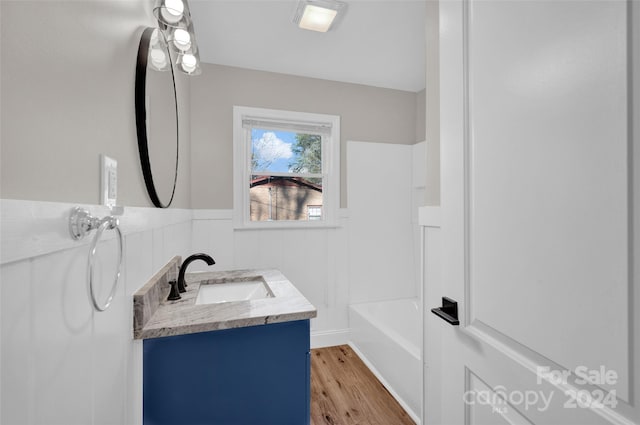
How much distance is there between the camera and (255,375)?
1.12 metres

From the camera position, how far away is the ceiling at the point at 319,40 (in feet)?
5.73

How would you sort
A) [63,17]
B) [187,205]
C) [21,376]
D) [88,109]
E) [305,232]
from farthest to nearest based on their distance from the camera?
1. [305,232]
2. [187,205]
3. [88,109]
4. [63,17]
5. [21,376]

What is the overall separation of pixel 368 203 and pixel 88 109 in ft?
7.68

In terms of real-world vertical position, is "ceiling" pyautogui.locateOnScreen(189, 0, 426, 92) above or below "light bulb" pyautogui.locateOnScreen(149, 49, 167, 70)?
above

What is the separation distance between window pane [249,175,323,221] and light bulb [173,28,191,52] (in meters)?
1.34

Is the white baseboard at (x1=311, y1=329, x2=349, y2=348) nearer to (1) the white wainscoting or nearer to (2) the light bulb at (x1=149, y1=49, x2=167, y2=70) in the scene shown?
(1) the white wainscoting

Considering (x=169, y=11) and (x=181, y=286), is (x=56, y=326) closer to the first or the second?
(x=181, y=286)

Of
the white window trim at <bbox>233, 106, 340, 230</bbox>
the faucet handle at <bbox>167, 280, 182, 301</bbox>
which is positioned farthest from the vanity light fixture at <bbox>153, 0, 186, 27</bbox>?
the white window trim at <bbox>233, 106, 340, 230</bbox>

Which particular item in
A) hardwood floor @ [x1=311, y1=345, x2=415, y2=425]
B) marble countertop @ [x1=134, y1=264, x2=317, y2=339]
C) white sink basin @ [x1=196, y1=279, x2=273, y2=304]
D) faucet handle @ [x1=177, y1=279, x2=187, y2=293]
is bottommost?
hardwood floor @ [x1=311, y1=345, x2=415, y2=425]

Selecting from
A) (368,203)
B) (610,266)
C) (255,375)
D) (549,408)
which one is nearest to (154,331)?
(255,375)

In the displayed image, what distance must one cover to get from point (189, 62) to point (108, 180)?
0.93 meters

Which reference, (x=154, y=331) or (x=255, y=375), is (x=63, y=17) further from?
(x=255, y=375)

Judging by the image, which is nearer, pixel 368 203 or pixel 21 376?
pixel 21 376

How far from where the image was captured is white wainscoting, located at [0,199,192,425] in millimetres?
391
